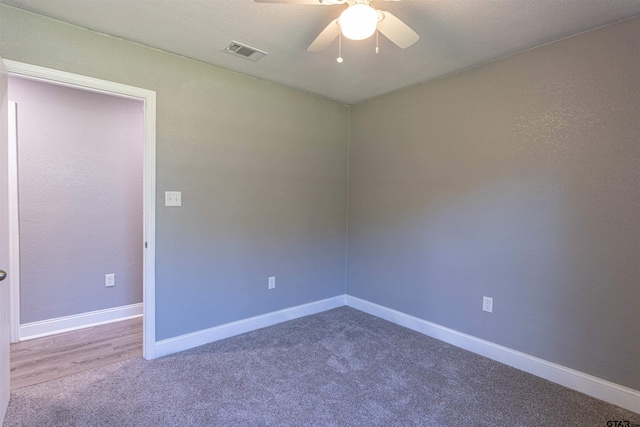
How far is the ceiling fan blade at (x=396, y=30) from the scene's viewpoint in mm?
1587

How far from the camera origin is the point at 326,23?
204 centimetres

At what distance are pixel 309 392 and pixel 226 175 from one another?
185cm

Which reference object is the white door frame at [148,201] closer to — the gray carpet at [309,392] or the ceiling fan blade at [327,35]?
the gray carpet at [309,392]

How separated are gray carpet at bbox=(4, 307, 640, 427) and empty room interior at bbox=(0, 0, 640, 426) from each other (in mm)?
17

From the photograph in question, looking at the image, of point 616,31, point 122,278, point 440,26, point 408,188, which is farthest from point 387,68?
point 122,278

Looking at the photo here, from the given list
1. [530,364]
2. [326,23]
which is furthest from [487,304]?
[326,23]

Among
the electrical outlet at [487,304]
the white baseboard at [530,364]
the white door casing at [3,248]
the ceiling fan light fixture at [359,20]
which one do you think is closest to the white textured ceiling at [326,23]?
the ceiling fan light fixture at [359,20]

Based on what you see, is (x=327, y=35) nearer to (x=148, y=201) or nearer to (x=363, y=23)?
(x=363, y=23)

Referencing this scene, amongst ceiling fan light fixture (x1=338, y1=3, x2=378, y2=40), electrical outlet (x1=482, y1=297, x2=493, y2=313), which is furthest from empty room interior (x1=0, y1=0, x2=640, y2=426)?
ceiling fan light fixture (x1=338, y1=3, x2=378, y2=40)

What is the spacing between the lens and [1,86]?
1.76 m

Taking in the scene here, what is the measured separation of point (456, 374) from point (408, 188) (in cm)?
165

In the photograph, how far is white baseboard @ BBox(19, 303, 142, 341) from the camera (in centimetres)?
289

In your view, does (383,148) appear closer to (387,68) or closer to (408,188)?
(408,188)

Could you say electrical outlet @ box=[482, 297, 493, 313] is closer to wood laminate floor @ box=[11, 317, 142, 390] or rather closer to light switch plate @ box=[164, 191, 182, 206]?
light switch plate @ box=[164, 191, 182, 206]
